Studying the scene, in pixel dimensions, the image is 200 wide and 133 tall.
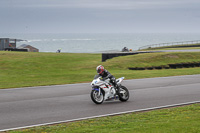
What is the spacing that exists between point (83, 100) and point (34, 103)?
203 centimetres

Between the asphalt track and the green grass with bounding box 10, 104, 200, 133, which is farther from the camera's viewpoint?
the asphalt track

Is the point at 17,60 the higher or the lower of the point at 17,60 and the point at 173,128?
the higher

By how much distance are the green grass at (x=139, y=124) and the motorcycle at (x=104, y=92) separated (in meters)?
2.30

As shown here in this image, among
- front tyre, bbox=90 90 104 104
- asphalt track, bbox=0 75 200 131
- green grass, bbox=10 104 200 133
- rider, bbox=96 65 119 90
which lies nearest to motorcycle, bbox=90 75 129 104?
front tyre, bbox=90 90 104 104

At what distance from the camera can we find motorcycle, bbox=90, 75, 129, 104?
13.0 meters

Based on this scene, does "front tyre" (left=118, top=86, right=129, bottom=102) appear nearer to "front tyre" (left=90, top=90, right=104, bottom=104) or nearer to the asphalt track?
the asphalt track

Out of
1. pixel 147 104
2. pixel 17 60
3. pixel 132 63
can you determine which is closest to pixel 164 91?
pixel 147 104

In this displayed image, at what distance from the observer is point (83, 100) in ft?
46.3

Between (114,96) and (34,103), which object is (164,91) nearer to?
(114,96)

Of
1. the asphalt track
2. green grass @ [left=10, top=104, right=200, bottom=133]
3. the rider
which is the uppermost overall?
the rider

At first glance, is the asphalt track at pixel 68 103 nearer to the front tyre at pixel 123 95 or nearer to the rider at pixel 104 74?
the front tyre at pixel 123 95

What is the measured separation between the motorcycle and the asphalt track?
0.83ft

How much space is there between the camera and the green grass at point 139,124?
8.29 metres

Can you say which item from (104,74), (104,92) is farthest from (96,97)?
(104,74)
